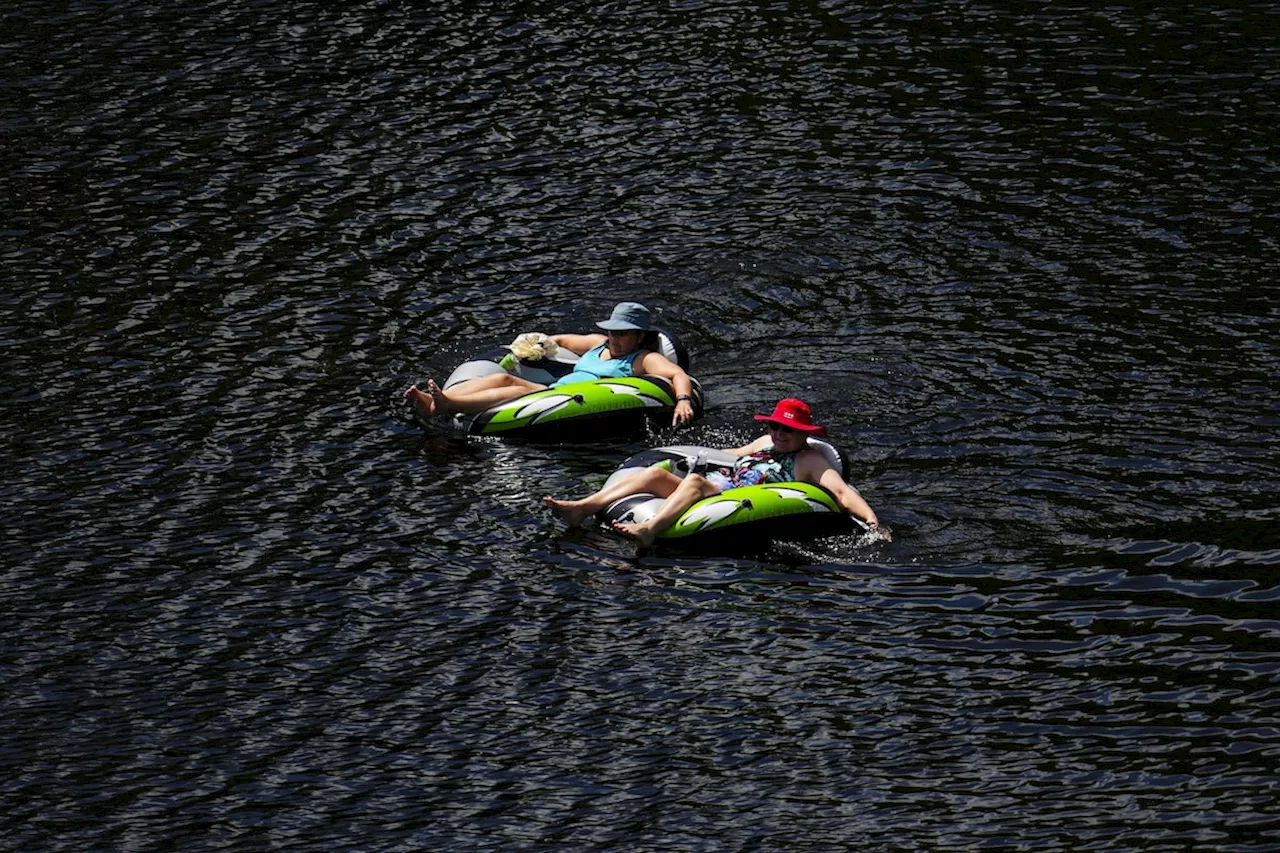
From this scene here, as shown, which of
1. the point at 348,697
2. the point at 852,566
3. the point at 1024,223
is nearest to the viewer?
the point at 348,697

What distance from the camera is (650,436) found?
17.6 metres

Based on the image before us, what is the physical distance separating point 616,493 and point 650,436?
2.33 metres

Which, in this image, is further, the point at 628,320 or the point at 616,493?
the point at 628,320

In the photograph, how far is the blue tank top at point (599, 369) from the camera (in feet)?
59.2

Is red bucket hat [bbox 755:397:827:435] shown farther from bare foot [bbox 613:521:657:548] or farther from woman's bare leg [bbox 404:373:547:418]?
woman's bare leg [bbox 404:373:547:418]

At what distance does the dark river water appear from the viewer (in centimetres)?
1195

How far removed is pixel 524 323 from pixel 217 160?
7552 mm

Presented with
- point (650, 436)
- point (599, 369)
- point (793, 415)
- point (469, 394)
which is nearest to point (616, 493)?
point (793, 415)

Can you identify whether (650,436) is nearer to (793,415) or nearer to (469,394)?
(469,394)

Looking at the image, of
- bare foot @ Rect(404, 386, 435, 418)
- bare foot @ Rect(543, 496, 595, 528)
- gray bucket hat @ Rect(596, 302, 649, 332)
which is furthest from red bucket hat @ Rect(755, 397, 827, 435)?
bare foot @ Rect(404, 386, 435, 418)

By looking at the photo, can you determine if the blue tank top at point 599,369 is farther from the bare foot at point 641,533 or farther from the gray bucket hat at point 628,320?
the bare foot at point 641,533

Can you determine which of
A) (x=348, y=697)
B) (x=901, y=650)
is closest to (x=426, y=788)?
(x=348, y=697)

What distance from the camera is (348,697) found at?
42.9 feet

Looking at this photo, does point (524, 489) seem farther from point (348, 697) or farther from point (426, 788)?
point (426, 788)
